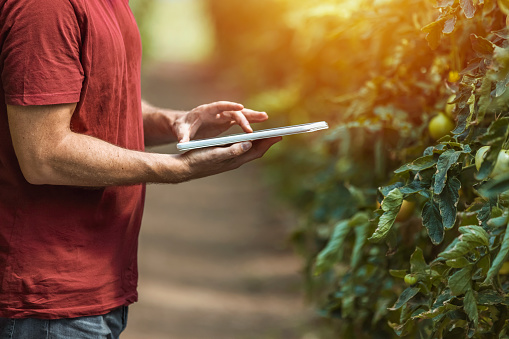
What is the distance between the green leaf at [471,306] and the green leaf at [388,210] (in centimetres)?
25

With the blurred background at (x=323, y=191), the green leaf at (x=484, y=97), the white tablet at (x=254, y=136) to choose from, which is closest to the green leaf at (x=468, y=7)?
the blurred background at (x=323, y=191)

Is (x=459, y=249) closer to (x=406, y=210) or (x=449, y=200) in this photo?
(x=449, y=200)

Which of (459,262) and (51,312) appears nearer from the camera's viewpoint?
(459,262)

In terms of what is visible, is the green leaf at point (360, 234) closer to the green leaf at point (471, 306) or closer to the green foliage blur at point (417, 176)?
the green foliage blur at point (417, 176)

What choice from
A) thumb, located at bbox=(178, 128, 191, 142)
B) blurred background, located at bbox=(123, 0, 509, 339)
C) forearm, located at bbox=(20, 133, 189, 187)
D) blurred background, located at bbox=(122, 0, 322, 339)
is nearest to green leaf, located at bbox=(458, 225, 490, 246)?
blurred background, located at bbox=(123, 0, 509, 339)

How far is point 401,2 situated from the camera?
2266 millimetres

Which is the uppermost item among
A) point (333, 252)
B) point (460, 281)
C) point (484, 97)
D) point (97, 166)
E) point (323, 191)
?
point (484, 97)

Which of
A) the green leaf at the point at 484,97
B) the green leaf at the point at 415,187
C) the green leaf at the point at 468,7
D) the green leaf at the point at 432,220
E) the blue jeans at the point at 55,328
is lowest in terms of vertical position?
the blue jeans at the point at 55,328

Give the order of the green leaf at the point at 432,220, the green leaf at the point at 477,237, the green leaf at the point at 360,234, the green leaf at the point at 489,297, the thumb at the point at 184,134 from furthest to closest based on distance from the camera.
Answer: the green leaf at the point at 360,234
the thumb at the point at 184,134
the green leaf at the point at 432,220
the green leaf at the point at 489,297
the green leaf at the point at 477,237

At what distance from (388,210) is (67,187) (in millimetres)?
882

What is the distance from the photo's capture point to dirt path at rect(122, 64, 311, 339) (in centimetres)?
452

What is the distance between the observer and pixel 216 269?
561 cm

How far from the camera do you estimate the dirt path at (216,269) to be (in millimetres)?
4523

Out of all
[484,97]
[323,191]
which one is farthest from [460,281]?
[323,191]
